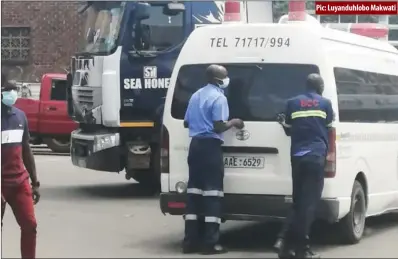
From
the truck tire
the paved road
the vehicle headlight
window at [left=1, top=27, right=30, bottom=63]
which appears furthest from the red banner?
window at [left=1, top=27, right=30, bottom=63]

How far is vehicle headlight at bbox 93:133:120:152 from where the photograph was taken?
1347 centimetres

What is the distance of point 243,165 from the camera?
8.86 meters

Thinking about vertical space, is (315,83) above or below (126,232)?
above

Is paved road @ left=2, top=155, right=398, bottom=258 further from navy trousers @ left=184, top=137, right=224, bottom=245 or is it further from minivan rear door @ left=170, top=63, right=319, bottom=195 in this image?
minivan rear door @ left=170, top=63, right=319, bottom=195

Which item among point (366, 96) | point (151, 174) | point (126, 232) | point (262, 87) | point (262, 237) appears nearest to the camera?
point (262, 87)

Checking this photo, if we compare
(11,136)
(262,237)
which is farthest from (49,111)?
(11,136)

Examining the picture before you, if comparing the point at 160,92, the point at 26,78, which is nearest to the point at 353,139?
the point at 160,92

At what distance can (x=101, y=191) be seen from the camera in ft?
49.3

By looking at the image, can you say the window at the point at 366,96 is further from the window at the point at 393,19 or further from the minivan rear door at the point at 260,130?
the window at the point at 393,19

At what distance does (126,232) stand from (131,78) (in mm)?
3678

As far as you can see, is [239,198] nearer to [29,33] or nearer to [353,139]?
[353,139]

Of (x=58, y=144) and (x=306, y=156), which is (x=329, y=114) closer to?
(x=306, y=156)

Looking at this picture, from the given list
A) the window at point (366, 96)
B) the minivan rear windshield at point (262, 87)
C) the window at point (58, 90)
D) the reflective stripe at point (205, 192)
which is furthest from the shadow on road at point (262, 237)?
the window at point (58, 90)

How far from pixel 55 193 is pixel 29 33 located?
14.7 metres
